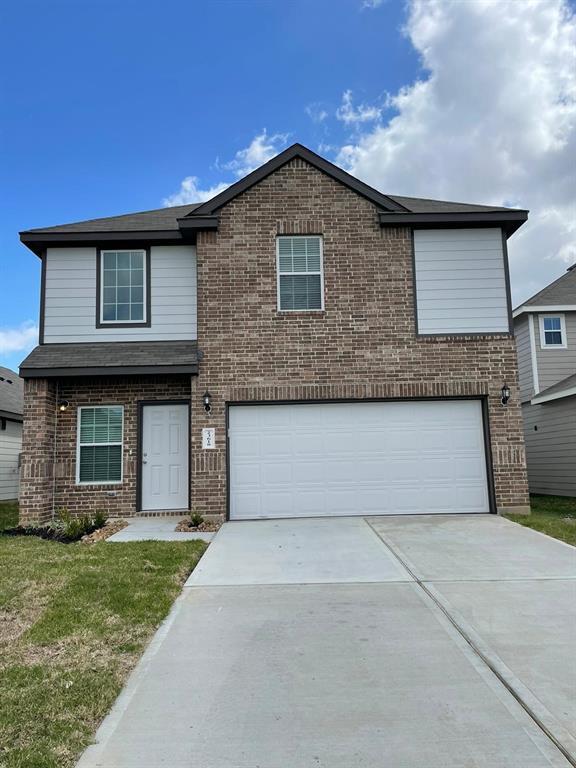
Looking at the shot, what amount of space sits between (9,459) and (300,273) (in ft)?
37.2

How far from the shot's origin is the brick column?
9.91 meters

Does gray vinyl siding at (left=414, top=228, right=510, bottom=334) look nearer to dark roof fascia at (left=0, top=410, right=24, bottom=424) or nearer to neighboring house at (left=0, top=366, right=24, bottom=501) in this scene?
dark roof fascia at (left=0, top=410, right=24, bottom=424)

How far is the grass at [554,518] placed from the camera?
27.7ft

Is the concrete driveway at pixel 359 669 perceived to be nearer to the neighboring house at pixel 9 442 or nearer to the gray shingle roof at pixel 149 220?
the gray shingle roof at pixel 149 220

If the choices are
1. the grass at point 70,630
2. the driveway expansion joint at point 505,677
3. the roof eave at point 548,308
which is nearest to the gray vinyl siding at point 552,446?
the roof eave at point 548,308

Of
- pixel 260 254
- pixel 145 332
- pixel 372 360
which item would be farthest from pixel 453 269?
pixel 145 332

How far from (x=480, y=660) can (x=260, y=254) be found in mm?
8180

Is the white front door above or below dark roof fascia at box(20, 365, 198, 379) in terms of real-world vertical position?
below

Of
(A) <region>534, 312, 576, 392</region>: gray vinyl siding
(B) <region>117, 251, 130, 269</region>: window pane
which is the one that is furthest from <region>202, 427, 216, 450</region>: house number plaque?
(A) <region>534, 312, 576, 392</region>: gray vinyl siding

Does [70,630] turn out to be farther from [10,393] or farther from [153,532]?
[10,393]

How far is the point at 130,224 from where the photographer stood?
451 inches

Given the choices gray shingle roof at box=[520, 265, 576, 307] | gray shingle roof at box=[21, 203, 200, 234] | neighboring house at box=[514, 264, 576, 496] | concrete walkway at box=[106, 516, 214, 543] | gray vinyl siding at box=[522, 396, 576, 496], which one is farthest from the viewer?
gray shingle roof at box=[520, 265, 576, 307]

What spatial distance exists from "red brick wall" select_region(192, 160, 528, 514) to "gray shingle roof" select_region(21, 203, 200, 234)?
1.34 meters

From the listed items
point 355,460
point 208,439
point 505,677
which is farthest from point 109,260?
point 505,677
